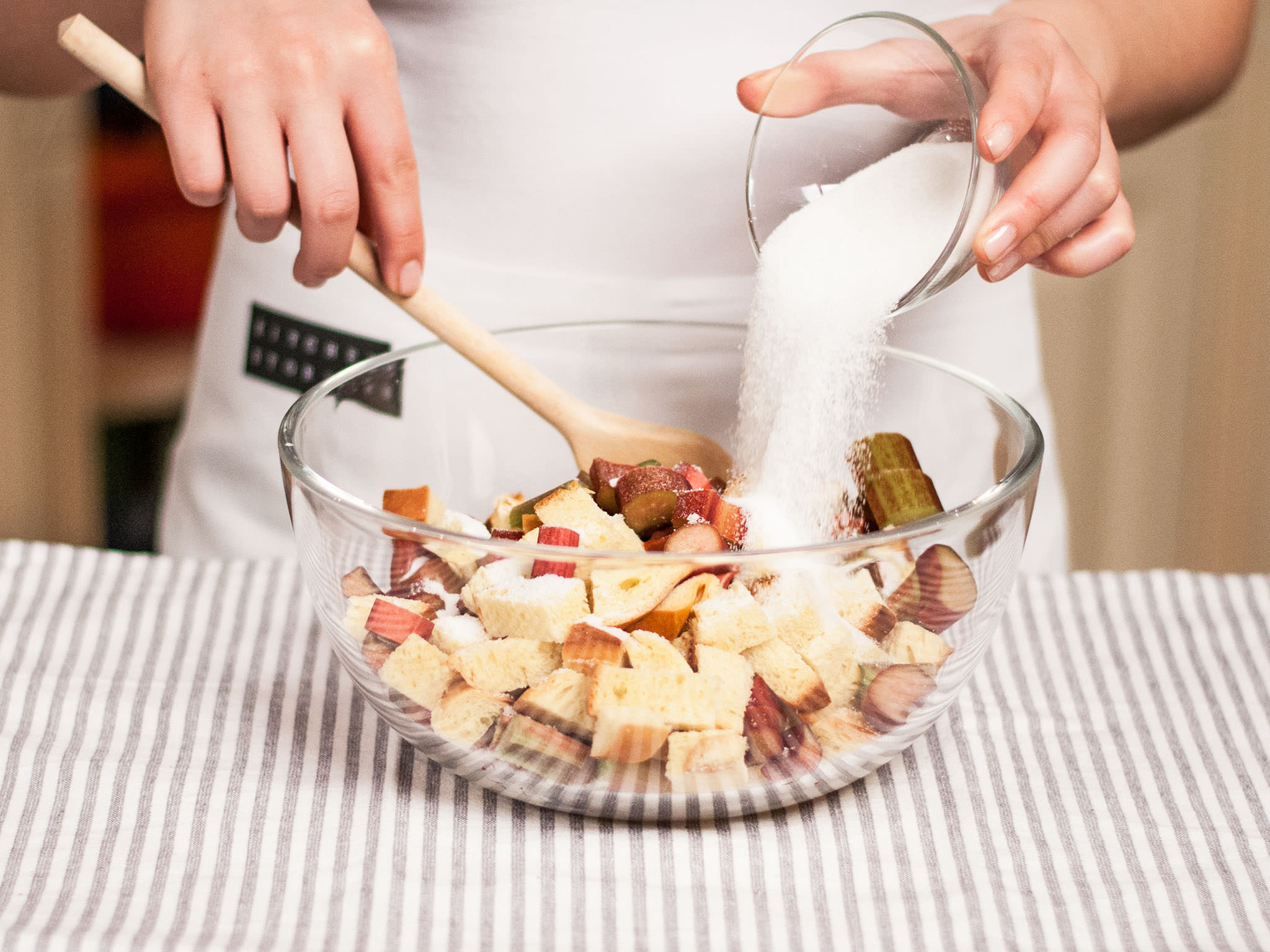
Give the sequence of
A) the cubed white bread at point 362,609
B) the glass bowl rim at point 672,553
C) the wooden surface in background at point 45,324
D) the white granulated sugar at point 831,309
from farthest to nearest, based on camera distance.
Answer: the wooden surface in background at point 45,324, the white granulated sugar at point 831,309, the cubed white bread at point 362,609, the glass bowl rim at point 672,553

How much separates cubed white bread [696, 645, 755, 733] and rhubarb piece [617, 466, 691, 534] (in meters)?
0.18

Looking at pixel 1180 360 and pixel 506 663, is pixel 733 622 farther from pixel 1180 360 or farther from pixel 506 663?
pixel 1180 360

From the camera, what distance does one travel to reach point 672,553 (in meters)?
0.60

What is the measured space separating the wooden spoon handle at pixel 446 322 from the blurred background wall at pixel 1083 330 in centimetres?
137

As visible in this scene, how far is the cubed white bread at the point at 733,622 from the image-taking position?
63 centimetres

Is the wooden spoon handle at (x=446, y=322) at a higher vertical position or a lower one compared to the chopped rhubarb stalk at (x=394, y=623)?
higher

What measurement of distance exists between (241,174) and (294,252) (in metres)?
0.40

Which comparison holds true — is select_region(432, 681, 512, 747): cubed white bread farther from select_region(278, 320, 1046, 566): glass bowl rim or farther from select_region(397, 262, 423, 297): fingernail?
select_region(397, 262, 423, 297): fingernail

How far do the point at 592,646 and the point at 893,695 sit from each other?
0.17 m

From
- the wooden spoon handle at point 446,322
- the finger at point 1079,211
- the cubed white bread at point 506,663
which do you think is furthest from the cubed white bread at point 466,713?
the finger at point 1079,211

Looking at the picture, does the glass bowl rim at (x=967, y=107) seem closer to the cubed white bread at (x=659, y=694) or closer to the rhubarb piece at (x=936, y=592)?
the rhubarb piece at (x=936, y=592)

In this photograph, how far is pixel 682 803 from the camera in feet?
2.17

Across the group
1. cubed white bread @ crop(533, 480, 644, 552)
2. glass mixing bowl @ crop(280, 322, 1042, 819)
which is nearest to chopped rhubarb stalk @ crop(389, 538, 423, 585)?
glass mixing bowl @ crop(280, 322, 1042, 819)

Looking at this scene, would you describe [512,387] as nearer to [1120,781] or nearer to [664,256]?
[664,256]
